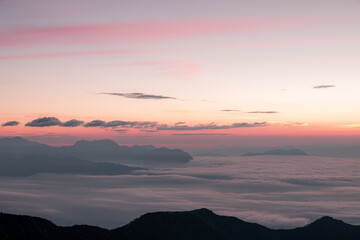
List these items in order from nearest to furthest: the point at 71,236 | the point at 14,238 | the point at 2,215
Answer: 1. the point at 14,238
2. the point at 2,215
3. the point at 71,236

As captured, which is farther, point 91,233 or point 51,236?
point 91,233

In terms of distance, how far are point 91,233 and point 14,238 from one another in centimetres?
4003

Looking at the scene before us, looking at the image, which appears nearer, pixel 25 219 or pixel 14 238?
pixel 14 238

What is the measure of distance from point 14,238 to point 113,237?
53445 millimetres

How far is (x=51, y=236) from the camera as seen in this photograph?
6358 inches

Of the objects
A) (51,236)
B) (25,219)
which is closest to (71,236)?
(51,236)

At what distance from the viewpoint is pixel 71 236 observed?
16950 centimetres

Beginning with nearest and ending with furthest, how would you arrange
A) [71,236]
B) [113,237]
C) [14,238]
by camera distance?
[14,238], [71,236], [113,237]

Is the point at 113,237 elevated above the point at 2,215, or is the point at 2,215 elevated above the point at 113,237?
the point at 2,215

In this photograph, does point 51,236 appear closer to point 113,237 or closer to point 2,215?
point 2,215

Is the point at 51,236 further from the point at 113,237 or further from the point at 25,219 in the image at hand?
the point at 113,237

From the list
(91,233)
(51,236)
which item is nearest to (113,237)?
(91,233)

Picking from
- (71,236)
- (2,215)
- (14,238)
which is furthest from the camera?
(71,236)

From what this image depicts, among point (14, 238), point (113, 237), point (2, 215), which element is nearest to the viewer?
point (14, 238)
